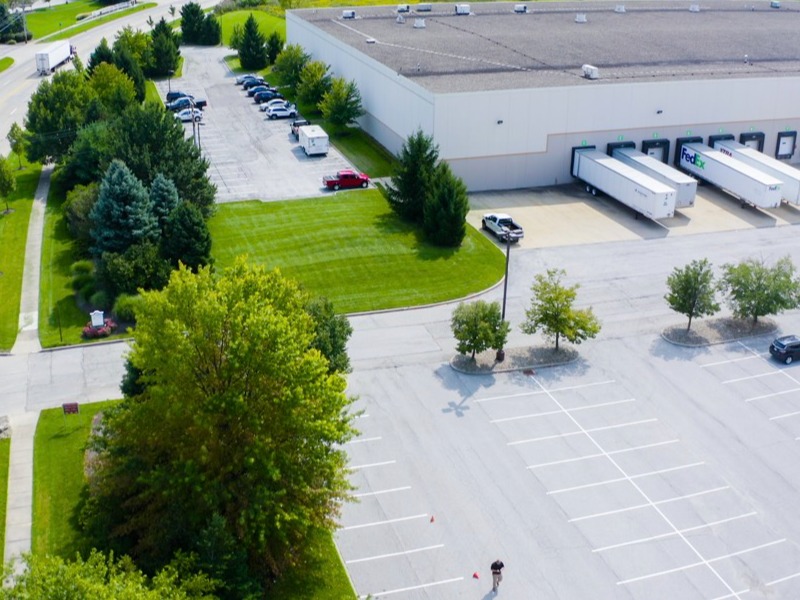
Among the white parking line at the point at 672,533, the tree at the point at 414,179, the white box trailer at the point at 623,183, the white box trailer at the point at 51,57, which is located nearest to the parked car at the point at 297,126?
the tree at the point at 414,179

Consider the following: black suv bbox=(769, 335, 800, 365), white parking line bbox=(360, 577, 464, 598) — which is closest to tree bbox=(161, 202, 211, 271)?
white parking line bbox=(360, 577, 464, 598)

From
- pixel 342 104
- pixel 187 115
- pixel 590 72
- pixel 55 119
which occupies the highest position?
pixel 590 72

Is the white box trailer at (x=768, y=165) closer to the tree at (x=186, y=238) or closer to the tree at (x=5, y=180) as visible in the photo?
the tree at (x=186, y=238)

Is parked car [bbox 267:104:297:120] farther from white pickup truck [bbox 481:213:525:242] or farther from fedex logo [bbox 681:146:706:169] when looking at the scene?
fedex logo [bbox 681:146:706:169]

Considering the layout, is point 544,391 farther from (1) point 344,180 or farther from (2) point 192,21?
(2) point 192,21

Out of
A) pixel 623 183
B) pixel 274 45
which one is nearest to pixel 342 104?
pixel 623 183
